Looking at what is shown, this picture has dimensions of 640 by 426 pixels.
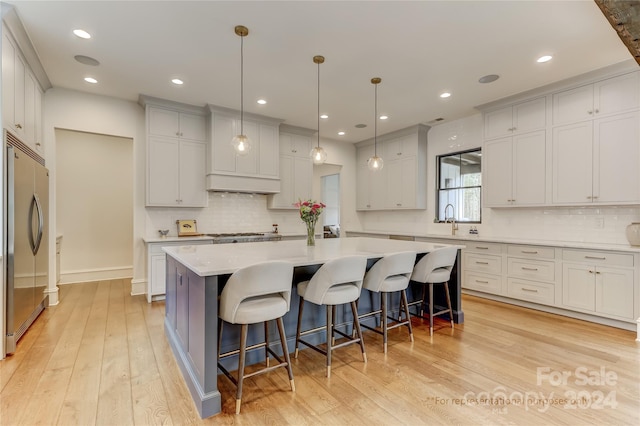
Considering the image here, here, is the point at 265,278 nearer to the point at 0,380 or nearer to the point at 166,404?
the point at 166,404

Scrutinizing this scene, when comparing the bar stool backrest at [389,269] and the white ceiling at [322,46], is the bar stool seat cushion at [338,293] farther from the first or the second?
the white ceiling at [322,46]

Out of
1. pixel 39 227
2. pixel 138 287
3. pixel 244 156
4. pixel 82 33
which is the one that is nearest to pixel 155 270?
pixel 138 287

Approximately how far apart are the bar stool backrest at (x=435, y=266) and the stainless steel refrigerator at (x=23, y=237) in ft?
11.9

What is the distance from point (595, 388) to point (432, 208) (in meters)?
3.88

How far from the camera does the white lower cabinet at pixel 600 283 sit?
3337 mm

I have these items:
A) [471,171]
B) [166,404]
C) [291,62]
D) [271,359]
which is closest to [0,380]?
[166,404]

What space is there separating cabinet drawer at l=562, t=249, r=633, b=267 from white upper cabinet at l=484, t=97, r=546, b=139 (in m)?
1.64

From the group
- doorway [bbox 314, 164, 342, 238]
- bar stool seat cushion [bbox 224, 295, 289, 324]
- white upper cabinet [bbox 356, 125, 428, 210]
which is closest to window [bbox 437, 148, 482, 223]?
white upper cabinet [bbox 356, 125, 428, 210]

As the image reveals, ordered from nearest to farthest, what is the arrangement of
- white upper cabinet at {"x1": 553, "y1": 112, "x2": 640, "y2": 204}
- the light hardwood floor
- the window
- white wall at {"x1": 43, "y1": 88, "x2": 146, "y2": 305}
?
1. the light hardwood floor
2. white upper cabinet at {"x1": 553, "y1": 112, "x2": 640, "y2": 204}
3. white wall at {"x1": 43, "y1": 88, "x2": 146, "y2": 305}
4. the window

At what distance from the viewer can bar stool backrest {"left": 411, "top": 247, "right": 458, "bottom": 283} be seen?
124 inches

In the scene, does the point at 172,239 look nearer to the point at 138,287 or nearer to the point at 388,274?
the point at 138,287

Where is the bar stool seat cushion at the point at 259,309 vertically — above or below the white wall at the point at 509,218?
below

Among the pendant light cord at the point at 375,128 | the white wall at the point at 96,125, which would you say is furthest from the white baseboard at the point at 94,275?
the pendant light cord at the point at 375,128

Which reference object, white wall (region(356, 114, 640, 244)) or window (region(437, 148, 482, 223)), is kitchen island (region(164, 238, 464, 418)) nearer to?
white wall (region(356, 114, 640, 244))
